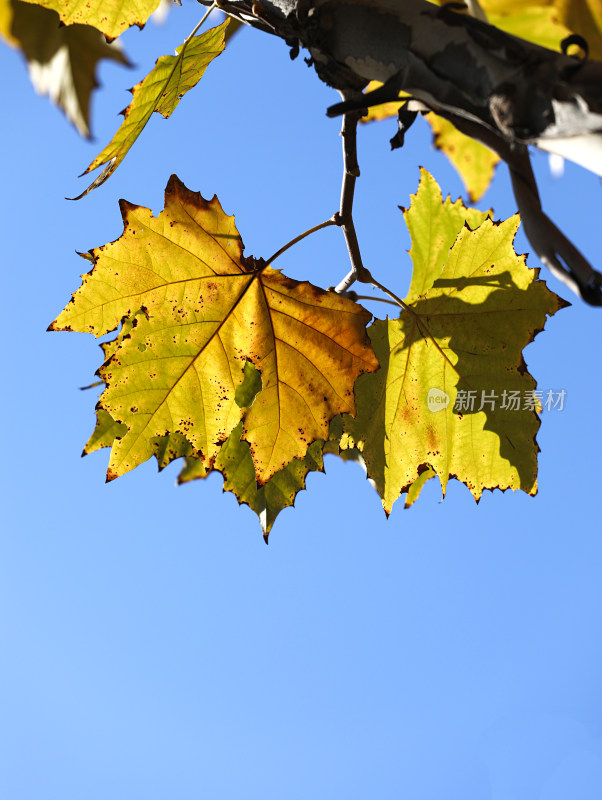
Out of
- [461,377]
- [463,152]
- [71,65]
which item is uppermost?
[71,65]

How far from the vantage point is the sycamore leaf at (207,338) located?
812 mm

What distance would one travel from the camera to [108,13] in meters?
0.71

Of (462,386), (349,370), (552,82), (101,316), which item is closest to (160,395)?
(101,316)

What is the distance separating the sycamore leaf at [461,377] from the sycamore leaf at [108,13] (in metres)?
0.52

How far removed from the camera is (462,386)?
0.96 metres

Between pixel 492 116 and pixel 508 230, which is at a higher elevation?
pixel 508 230

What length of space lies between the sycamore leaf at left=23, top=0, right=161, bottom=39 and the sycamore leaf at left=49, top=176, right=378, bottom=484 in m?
0.18

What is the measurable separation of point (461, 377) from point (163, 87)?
601 mm

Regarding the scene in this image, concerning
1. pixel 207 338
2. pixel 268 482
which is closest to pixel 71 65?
pixel 207 338

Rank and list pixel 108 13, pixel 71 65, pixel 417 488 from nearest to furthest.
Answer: pixel 108 13, pixel 417 488, pixel 71 65

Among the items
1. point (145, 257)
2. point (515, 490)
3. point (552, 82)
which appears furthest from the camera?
point (515, 490)

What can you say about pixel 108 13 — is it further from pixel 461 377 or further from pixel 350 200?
pixel 461 377

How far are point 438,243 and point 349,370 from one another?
0.31 metres

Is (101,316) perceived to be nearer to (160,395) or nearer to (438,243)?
(160,395)
